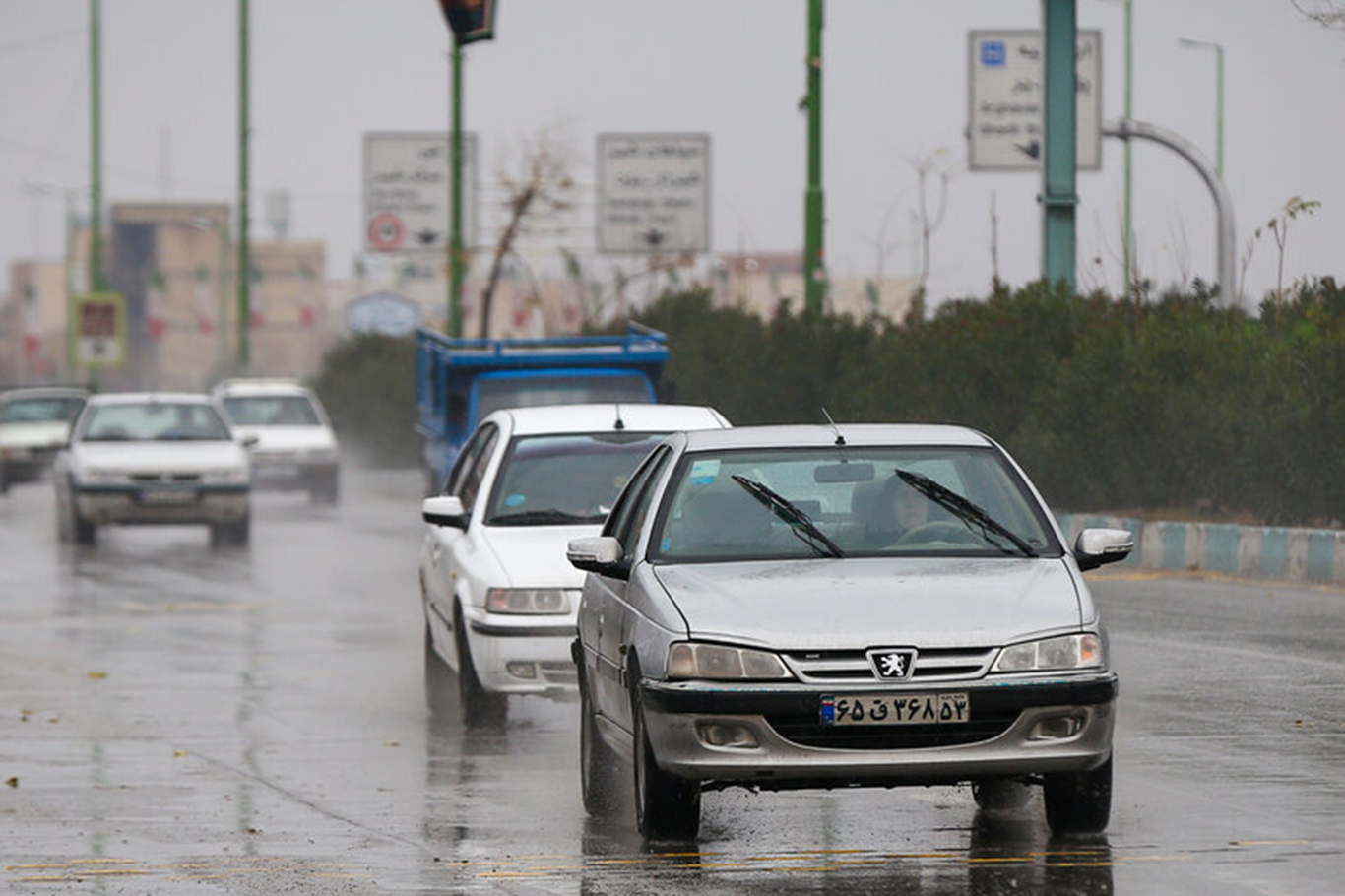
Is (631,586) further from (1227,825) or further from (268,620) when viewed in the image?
(268,620)

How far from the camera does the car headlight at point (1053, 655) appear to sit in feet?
29.2

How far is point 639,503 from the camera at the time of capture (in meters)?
10.6

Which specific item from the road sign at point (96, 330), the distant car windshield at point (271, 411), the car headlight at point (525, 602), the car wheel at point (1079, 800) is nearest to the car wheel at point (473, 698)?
the car headlight at point (525, 602)

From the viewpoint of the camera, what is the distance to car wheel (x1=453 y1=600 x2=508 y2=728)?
13445 mm

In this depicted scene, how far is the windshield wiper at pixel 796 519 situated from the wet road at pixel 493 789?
98cm

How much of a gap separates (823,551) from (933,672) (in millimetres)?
979

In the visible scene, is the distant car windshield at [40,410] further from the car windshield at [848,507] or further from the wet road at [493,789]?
the car windshield at [848,507]

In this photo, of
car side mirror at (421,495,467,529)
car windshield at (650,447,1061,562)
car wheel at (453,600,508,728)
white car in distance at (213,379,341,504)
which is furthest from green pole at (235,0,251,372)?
car windshield at (650,447,1061,562)

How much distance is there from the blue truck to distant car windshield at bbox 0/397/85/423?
18298 millimetres

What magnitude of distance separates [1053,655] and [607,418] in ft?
20.4

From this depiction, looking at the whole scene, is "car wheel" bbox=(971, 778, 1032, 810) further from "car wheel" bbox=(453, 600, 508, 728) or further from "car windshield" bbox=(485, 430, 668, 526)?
"car windshield" bbox=(485, 430, 668, 526)

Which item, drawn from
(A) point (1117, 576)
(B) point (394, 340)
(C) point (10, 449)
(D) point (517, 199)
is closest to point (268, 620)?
(A) point (1117, 576)

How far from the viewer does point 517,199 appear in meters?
58.5

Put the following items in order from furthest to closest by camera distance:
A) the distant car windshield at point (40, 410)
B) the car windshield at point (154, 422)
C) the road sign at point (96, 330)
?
the road sign at point (96, 330), the distant car windshield at point (40, 410), the car windshield at point (154, 422)
